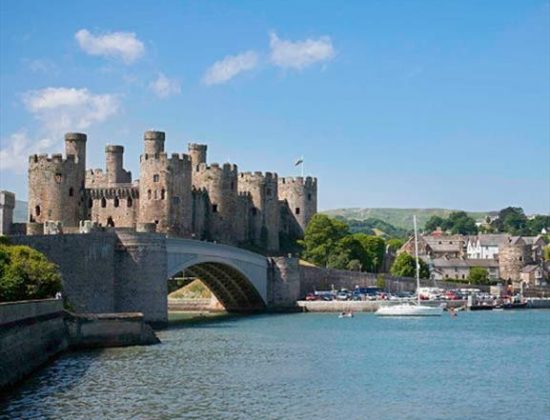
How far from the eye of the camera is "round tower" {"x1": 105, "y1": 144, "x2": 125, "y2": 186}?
266ft

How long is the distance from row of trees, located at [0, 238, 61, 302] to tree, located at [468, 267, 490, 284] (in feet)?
231

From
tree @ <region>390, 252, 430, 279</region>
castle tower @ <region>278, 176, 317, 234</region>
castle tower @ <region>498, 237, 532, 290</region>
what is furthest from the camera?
castle tower @ <region>498, 237, 532, 290</region>

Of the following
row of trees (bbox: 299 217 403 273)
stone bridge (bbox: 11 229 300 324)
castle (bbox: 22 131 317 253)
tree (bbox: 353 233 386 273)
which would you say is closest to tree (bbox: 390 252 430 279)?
tree (bbox: 353 233 386 273)

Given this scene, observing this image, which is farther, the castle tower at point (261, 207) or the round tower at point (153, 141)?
the castle tower at point (261, 207)

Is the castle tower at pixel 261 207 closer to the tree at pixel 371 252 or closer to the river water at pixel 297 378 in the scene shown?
the tree at pixel 371 252

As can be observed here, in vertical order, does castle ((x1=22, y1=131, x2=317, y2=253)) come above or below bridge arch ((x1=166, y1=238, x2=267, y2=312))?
above

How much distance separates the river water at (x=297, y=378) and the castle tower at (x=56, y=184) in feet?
63.8

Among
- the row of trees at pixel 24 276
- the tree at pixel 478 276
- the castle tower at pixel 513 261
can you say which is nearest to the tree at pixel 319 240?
the tree at pixel 478 276

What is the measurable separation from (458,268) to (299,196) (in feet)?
102

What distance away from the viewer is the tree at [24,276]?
3797 centimetres

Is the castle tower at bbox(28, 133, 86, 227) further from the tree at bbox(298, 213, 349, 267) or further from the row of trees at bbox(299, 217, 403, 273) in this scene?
the row of trees at bbox(299, 217, 403, 273)

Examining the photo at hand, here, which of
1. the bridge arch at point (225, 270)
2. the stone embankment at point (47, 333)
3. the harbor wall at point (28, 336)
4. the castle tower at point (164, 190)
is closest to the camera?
the harbor wall at point (28, 336)

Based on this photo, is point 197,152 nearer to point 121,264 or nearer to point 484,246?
point 121,264

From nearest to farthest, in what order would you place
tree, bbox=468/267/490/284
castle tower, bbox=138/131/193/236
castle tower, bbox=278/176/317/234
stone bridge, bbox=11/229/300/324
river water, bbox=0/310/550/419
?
river water, bbox=0/310/550/419 < stone bridge, bbox=11/229/300/324 < castle tower, bbox=138/131/193/236 < castle tower, bbox=278/176/317/234 < tree, bbox=468/267/490/284
